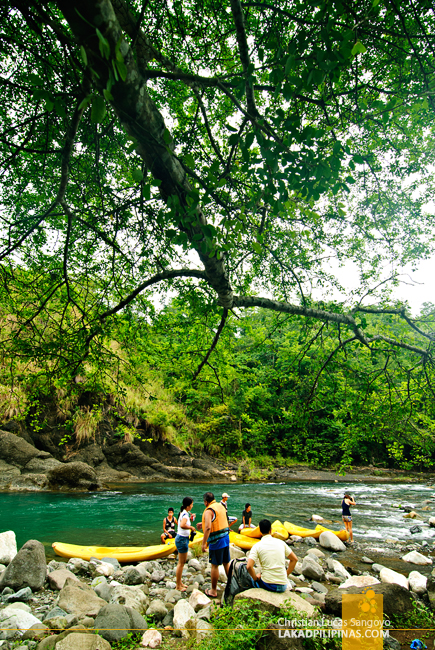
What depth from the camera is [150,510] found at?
10211mm

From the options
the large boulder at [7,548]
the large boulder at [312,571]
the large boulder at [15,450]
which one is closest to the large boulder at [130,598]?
the large boulder at [7,548]

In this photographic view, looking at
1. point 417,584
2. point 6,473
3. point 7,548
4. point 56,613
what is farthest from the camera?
point 6,473

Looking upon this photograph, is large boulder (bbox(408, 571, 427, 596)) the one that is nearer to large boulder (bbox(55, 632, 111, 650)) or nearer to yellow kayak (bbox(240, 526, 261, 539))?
yellow kayak (bbox(240, 526, 261, 539))

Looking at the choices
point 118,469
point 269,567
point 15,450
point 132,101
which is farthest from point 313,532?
point 15,450

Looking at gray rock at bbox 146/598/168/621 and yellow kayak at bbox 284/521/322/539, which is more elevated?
gray rock at bbox 146/598/168/621

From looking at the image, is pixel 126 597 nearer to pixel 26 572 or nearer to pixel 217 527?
pixel 217 527

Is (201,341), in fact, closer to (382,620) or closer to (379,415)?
(379,415)

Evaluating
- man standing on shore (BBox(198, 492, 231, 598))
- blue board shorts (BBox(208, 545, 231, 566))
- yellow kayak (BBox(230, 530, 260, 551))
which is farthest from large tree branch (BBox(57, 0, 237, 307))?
yellow kayak (BBox(230, 530, 260, 551))

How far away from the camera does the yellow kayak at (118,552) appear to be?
19.5 feet

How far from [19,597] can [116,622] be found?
1965 mm

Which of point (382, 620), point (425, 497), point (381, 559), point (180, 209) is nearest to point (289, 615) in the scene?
point (382, 620)

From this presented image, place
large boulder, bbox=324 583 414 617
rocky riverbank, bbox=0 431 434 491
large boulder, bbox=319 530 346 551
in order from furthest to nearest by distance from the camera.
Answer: rocky riverbank, bbox=0 431 434 491
large boulder, bbox=319 530 346 551
large boulder, bbox=324 583 414 617

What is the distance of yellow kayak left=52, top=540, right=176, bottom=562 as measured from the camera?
234 inches

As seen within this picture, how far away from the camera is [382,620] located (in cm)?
305
